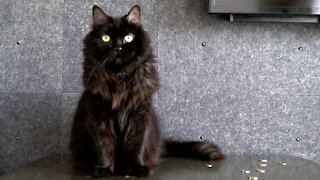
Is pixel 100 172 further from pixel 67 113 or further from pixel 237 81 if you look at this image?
pixel 237 81

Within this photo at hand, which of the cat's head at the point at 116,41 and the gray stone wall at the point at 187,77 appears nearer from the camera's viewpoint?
the cat's head at the point at 116,41

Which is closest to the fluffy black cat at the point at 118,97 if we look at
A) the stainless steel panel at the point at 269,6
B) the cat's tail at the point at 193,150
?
the cat's tail at the point at 193,150

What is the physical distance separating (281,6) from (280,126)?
62 centimetres

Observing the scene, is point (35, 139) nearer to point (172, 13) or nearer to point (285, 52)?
point (172, 13)

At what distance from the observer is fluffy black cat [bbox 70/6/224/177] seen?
1.46m

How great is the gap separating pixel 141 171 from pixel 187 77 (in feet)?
2.19

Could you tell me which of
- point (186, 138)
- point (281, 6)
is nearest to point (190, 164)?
point (186, 138)

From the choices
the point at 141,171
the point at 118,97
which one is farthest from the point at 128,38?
the point at 141,171

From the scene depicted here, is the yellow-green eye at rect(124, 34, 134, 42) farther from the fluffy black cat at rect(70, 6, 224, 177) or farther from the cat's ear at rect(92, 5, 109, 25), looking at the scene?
the cat's ear at rect(92, 5, 109, 25)

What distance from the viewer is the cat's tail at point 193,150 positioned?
5.83ft

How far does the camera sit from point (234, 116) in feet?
6.42

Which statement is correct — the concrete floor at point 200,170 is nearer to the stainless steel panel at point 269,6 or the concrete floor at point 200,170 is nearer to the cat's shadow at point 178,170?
the cat's shadow at point 178,170

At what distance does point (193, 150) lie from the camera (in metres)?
1.80

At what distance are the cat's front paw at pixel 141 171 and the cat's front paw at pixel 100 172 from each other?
3.8 inches
